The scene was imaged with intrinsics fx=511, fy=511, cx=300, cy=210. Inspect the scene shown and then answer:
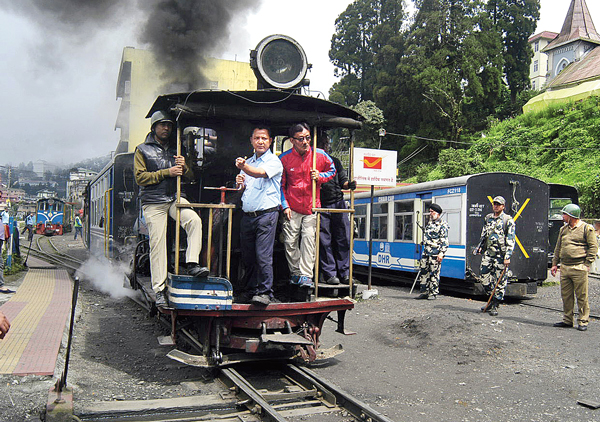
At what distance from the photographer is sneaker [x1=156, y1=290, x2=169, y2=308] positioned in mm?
5508

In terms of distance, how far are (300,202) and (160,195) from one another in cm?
161

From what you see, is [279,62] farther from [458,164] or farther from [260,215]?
[458,164]

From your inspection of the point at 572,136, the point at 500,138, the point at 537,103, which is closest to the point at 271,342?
the point at 572,136

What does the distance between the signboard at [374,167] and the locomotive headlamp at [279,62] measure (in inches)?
191

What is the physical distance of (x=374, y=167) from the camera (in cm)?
1090

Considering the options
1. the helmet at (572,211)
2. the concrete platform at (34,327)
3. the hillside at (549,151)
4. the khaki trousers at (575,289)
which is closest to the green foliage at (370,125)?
the hillside at (549,151)

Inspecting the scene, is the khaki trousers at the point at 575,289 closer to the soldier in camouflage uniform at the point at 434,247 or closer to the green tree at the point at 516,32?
the soldier in camouflage uniform at the point at 434,247

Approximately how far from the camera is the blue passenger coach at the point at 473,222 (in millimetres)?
10969

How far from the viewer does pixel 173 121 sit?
6090 millimetres

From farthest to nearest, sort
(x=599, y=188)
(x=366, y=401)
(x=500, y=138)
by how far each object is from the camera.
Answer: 1. (x=500, y=138)
2. (x=599, y=188)
3. (x=366, y=401)

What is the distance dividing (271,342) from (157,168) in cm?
243

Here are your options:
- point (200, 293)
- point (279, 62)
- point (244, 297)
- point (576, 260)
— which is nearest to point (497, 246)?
point (576, 260)

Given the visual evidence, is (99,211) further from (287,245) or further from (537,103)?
(537,103)

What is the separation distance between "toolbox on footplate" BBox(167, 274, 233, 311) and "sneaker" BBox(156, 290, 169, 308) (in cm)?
36
